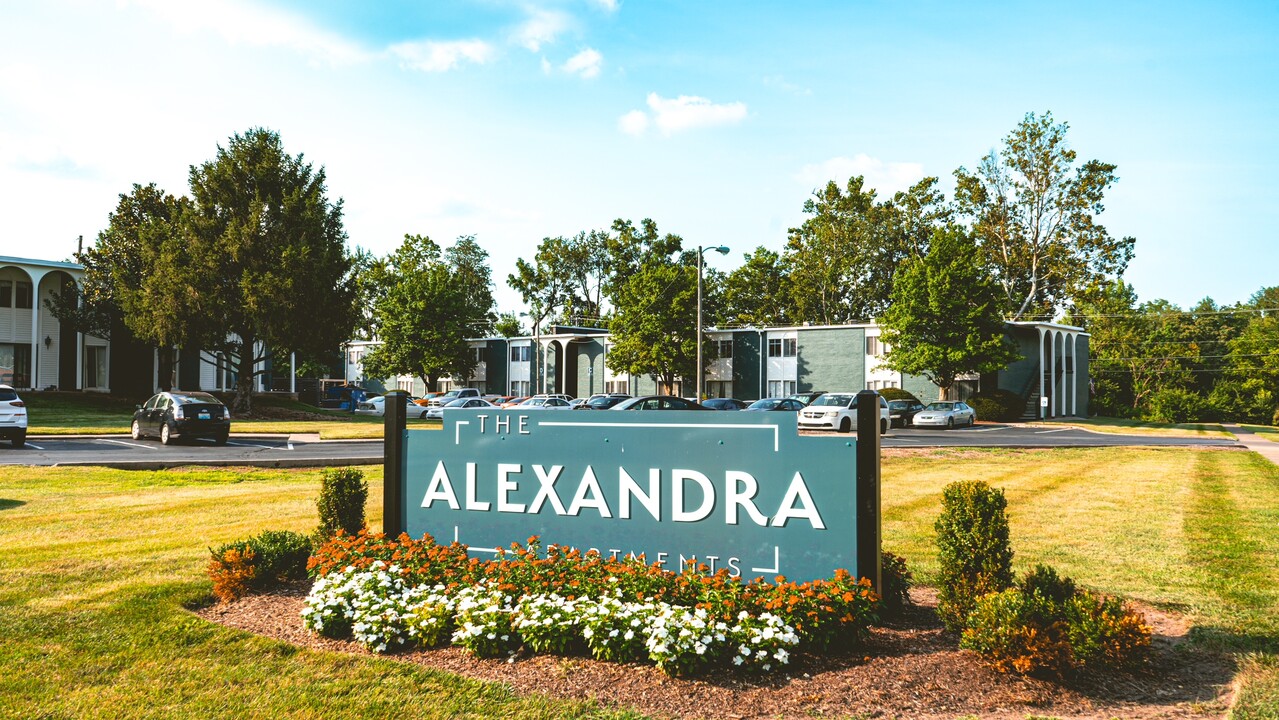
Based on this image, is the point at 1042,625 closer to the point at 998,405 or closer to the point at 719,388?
the point at 998,405

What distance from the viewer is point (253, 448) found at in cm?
2392

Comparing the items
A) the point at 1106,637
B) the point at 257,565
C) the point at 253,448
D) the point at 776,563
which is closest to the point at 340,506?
the point at 257,565

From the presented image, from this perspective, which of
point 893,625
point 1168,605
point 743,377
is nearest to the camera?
point 893,625

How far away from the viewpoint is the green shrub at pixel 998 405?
48094 mm

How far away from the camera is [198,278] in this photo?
3912cm

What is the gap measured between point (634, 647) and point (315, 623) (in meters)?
2.34

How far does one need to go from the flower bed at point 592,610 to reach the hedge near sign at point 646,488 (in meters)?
0.21

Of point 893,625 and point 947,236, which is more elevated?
point 947,236

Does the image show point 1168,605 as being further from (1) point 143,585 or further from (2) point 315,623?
(1) point 143,585

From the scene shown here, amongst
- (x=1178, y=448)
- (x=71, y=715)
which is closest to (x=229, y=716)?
(x=71, y=715)

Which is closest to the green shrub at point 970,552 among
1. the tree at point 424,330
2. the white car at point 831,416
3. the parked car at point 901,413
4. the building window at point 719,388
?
the white car at point 831,416

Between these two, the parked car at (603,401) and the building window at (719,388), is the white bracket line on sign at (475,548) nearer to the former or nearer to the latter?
the parked car at (603,401)

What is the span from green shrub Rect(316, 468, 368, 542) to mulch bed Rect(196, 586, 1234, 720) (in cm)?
197

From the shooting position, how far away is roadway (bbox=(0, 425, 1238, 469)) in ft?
Result: 62.2
